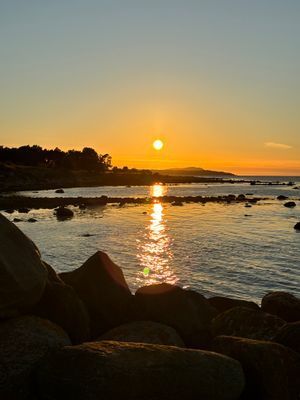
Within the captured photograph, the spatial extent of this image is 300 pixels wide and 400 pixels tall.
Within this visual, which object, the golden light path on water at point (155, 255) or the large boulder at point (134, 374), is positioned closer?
the large boulder at point (134, 374)

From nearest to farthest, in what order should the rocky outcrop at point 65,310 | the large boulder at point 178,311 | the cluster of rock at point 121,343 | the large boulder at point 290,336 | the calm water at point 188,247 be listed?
the cluster of rock at point 121,343 → the large boulder at point 290,336 → the rocky outcrop at point 65,310 → the large boulder at point 178,311 → the calm water at point 188,247

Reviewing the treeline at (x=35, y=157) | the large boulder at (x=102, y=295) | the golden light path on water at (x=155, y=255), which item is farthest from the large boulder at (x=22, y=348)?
the treeline at (x=35, y=157)

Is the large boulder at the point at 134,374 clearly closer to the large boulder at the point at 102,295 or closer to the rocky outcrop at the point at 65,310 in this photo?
the rocky outcrop at the point at 65,310

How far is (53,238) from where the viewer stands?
39719 mm

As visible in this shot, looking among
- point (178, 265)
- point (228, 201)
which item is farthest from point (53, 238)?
point (228, 201)

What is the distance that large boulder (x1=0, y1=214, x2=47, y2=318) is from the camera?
8.54 meters

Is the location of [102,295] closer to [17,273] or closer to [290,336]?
[17,273]

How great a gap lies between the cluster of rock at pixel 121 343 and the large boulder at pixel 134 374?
0.01 m

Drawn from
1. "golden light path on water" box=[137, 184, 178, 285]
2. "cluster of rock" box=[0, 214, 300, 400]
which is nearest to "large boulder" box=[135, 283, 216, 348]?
"cluster of rock" box=[0, 214, 300, 400]

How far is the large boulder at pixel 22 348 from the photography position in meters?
7.62

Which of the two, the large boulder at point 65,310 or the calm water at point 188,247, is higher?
the large boulder at point 65,310

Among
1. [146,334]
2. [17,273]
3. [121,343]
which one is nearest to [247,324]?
[146,334]

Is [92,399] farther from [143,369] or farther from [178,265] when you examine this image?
[178,265]

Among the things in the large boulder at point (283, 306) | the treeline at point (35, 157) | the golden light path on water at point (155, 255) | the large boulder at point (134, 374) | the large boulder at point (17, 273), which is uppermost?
the treeline at point (35, 157)
